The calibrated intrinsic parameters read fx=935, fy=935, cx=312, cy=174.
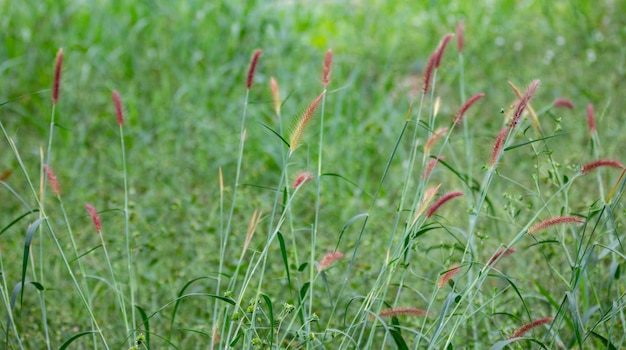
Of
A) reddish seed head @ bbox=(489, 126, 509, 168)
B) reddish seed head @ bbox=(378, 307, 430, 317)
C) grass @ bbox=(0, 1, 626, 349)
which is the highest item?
reddish seed head @ bbox=(489, 126, 509, 168)

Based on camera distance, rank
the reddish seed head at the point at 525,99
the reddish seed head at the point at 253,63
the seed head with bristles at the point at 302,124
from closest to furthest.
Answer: the reddish seed head at the point at 525,99 < the seed head with bristles at the point at 302,124 < the reddish seed head at the point at 253,63

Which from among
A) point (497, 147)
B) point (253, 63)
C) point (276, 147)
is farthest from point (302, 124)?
point (276, 147)

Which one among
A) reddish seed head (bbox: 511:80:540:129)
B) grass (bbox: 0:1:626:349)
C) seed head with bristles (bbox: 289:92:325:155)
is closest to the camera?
reddish seed head (bbox: 511:80:540:129)

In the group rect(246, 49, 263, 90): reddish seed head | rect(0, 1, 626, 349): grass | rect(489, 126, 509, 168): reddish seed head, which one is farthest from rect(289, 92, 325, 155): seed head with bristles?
rect(0, 1, 626, 349): grass

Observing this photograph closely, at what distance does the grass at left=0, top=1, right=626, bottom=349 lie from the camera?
332 centimetres

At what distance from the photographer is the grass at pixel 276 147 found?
3318 millimetres

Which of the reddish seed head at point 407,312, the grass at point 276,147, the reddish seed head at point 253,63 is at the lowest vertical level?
A: the grass at point 276,147

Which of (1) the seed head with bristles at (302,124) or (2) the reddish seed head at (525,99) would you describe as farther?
(1) the seed head with bristles at (302,124)

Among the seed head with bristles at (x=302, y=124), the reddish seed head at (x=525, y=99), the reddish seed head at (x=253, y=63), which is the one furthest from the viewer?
the reddish seed head at (x=253, y=63)

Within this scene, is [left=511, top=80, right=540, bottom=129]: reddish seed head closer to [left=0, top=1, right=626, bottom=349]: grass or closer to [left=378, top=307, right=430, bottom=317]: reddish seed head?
[left=378, top=307, right=430, bottom=317]: reddish seed head

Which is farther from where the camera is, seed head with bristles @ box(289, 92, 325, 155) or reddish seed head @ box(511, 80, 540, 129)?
seed head with bristles @ box(289, 92, 325, 155)

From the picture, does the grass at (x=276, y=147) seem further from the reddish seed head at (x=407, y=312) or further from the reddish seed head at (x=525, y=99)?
the reddish seed head at (x=525, y=99)

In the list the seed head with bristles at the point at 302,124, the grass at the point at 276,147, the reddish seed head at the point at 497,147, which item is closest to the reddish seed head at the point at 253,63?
the seed head with bristles at the point at 302,124

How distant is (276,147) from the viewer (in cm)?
474
